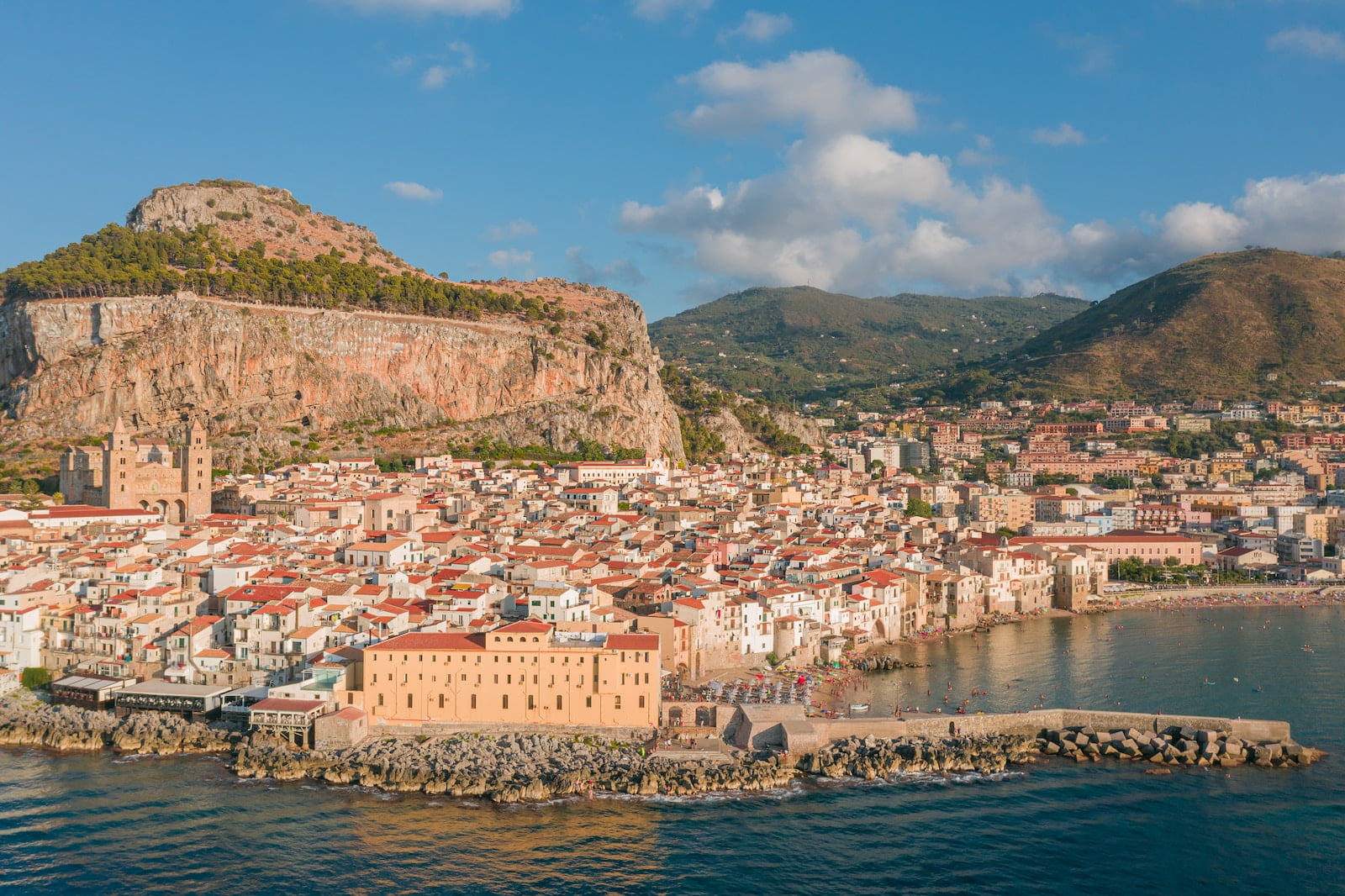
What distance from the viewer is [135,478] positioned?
181ft

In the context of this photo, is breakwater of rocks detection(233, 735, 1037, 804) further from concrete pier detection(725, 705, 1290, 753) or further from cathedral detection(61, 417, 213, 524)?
cathedral detection(61, 417, 213, 524)

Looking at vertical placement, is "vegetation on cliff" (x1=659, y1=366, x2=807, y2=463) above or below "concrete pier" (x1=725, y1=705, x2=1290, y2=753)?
above

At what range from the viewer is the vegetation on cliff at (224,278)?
235ft

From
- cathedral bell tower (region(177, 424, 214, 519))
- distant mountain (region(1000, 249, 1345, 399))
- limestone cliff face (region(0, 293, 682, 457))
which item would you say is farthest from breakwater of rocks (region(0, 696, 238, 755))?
distant mountain (region(1000, 249, 1345, 399))

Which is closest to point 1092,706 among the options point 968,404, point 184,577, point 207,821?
point 207,821

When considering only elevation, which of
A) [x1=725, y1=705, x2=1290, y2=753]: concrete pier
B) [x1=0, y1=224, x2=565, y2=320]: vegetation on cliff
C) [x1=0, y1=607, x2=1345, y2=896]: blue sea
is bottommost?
[x1=0, y1=607, x2=1345, y2=896]: blue sea

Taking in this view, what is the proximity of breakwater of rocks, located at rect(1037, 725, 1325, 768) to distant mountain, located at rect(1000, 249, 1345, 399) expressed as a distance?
105m

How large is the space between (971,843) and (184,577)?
26767 millimetres

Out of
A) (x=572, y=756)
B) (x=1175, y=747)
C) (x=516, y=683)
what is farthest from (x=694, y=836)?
(x=1175, y=747)

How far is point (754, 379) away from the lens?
174m

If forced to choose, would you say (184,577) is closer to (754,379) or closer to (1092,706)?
(1092,706)

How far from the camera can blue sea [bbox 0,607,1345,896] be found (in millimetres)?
21125

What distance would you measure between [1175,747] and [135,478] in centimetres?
4814

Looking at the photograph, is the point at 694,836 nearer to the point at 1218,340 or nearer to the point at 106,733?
the point at 106,733
